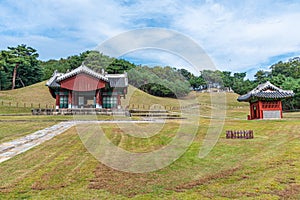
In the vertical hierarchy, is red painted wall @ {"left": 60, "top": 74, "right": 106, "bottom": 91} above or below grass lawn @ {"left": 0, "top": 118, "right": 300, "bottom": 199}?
above

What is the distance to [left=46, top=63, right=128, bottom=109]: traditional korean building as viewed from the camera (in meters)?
31.3

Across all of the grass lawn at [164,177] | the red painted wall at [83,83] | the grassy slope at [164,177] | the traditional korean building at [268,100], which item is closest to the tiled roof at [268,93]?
the traditional korean building at [268,100]

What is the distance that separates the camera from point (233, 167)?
8078 mm

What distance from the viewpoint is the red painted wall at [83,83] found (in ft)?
103

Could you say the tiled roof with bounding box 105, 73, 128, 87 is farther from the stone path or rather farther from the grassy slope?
the grassy slope

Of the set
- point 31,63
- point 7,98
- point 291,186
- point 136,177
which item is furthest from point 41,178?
point 31,63

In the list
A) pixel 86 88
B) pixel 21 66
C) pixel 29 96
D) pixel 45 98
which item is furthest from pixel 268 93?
pixel 21 66

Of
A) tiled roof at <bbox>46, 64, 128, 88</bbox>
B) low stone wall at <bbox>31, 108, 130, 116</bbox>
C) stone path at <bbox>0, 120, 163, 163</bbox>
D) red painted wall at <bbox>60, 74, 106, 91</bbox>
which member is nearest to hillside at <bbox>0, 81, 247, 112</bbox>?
tiled roof at <bbox>46, 64, 128, 88</bbox>

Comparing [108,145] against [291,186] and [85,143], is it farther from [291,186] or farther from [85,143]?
[291,186]

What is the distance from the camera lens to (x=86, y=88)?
103 ft

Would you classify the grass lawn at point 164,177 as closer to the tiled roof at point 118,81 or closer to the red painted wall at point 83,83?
the red painted wall at point 83,83

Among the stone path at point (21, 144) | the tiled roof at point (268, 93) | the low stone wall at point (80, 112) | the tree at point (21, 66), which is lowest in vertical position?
the stone path at point (21, 144)

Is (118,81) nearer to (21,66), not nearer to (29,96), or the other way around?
(29,96)

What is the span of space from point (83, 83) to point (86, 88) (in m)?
0.76
